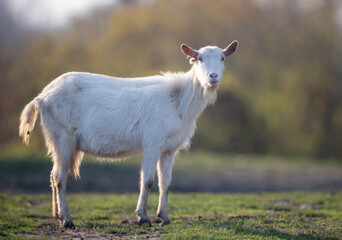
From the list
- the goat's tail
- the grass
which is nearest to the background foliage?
the grass

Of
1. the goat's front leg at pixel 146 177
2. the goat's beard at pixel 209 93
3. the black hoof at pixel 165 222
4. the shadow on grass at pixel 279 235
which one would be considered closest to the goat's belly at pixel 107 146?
the goat's front leg at pixel 146 177

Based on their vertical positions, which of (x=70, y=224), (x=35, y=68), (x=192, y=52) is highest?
(x=35, y=68)

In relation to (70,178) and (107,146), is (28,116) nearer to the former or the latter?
(107,146)

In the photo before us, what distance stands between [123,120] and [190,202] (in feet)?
10.3

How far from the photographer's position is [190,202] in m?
10.2

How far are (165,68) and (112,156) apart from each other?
19012mm

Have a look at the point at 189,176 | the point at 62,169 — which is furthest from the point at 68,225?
the point at 189,176

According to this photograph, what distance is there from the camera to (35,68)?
78.8 ft

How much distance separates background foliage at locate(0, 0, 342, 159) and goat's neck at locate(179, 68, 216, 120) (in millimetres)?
17265

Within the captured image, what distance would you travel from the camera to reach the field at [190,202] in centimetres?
729

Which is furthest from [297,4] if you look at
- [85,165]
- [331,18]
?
[85,165]

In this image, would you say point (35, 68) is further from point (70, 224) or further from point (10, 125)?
point (70, 224)

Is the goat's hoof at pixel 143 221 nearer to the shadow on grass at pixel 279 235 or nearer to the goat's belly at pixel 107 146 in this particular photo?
Answer: the goat's belly at pixel 107 146

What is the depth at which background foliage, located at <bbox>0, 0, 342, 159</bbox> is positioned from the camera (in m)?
25.9
